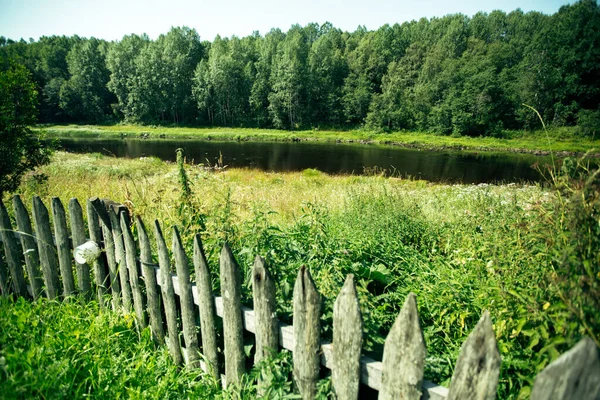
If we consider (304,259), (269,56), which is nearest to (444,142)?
(269,56)

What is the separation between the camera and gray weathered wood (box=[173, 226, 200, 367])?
6.61 ft

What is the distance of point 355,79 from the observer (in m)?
61.7

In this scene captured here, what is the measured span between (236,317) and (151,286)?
854mm

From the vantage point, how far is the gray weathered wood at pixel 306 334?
1.52 metres

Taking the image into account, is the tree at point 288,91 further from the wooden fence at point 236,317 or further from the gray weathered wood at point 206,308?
the gray weathered wood at point 206,308

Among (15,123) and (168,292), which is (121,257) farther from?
(15,123)

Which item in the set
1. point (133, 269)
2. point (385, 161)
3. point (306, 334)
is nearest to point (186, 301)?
point (133, 269)

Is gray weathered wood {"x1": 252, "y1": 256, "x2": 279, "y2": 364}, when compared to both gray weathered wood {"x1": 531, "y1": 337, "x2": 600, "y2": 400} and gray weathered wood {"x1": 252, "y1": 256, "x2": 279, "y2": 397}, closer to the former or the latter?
gray weathered wood {"x1": 252, "y1": 256, "x2": 279, "y2": 397}

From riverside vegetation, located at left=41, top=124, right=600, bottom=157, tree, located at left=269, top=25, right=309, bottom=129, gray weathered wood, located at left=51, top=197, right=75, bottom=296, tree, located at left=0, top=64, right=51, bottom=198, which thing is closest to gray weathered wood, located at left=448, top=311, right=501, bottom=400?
gray weathered wood, located at left=51, top=197, right=75, bottom=296

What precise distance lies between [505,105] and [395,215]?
5205 centimetres

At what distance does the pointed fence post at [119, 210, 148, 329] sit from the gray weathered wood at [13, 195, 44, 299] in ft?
3.67

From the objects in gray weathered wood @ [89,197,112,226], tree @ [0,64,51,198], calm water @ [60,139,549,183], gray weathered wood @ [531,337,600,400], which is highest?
tree @ [0,64,51,198]

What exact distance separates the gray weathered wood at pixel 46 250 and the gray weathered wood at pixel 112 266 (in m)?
0.62

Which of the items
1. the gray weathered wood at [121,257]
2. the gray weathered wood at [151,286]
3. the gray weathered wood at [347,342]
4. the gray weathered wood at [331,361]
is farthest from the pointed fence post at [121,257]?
the gray weathered wood at [347,342]
